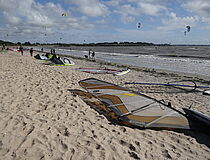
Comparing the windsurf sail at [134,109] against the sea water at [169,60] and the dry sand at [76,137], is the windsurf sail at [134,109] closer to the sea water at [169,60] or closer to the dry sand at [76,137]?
the dry sand at [76,137]

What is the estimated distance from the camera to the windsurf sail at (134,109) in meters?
3.57

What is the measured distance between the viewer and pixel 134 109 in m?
4.24

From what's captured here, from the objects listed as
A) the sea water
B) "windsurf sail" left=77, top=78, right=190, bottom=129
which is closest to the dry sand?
"windsurf sail" left=77, top=78, right=190, bottom=129

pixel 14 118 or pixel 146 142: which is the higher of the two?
pixel 14 118

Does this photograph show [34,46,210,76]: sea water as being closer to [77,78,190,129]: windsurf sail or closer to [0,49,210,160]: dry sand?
[77,78,190,129]: windsurf sail

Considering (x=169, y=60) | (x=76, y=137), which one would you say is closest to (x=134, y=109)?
(x=76, y=137)

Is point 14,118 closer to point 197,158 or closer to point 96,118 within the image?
point 96,118

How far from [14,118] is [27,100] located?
1.17 metres

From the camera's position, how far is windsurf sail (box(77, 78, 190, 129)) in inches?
140

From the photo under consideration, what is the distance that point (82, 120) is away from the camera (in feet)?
11.8

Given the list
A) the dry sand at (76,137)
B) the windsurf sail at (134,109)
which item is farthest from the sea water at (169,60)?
the dry sand at (76,137)

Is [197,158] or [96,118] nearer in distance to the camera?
[197,158]

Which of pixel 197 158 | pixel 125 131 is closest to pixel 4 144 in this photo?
pixel 125 131

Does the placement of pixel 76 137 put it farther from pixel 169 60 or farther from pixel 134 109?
pixel 169 60
